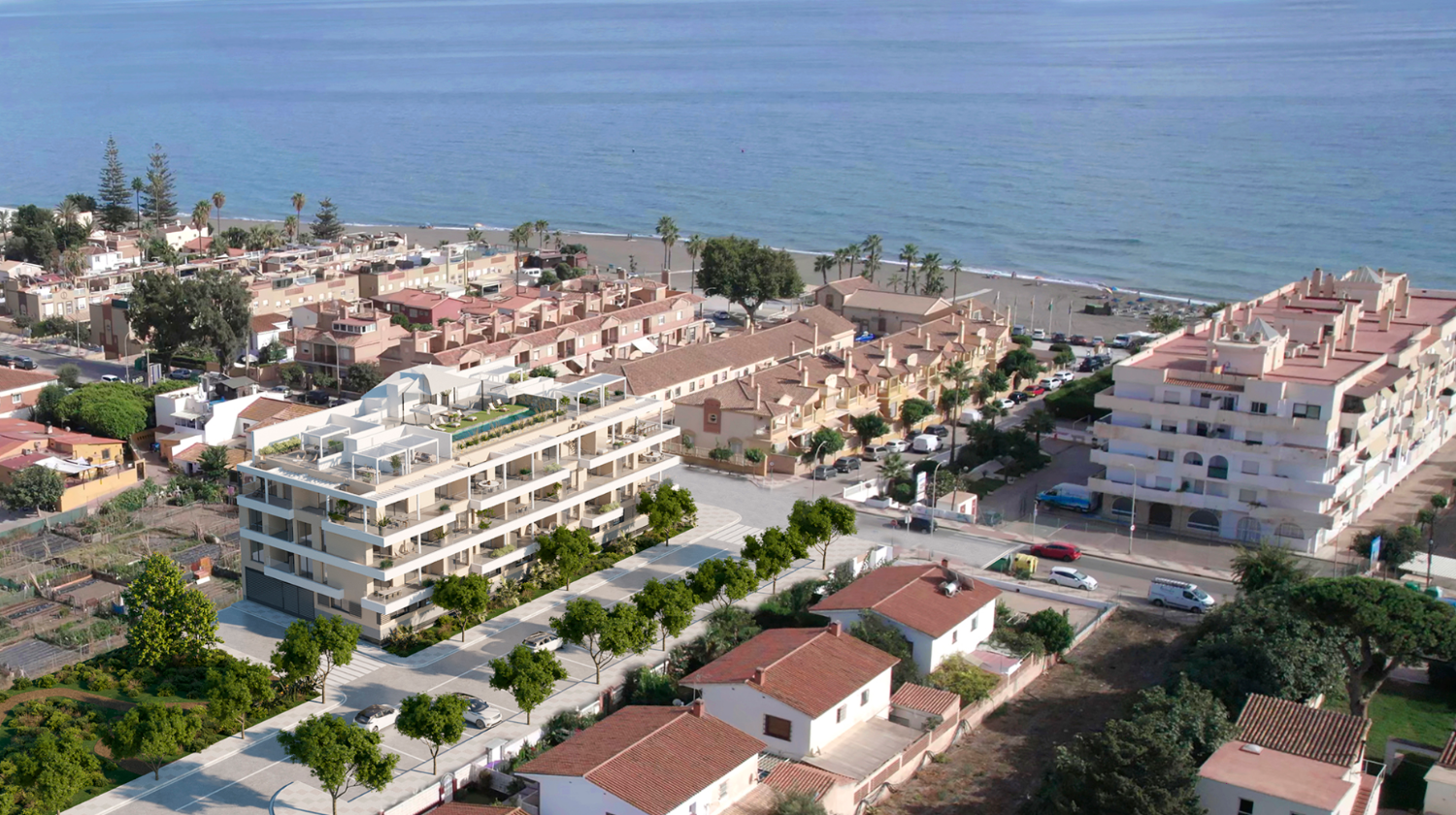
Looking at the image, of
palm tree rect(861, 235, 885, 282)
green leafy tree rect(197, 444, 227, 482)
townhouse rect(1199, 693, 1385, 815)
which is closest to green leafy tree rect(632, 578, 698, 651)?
townhouse rect(1199, 693, 1385, 815)

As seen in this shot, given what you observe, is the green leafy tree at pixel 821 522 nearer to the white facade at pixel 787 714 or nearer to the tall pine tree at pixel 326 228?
the white facade at pixel 787 714

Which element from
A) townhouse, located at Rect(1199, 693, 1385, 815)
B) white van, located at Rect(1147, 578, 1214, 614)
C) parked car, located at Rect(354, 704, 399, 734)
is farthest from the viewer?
white van, located at Rect(1147, 578, 1214, 614)

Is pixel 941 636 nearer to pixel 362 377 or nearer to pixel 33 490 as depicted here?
pixel 33 490

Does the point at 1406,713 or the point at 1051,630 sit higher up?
the point at 1051,630

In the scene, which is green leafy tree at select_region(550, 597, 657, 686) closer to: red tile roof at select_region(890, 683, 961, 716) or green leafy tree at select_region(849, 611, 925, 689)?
green leafy tree at select_region(849, 611, 925, 689)

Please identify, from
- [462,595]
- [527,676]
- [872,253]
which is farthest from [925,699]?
[872,253]

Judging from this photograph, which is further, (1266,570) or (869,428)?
(869,428)
